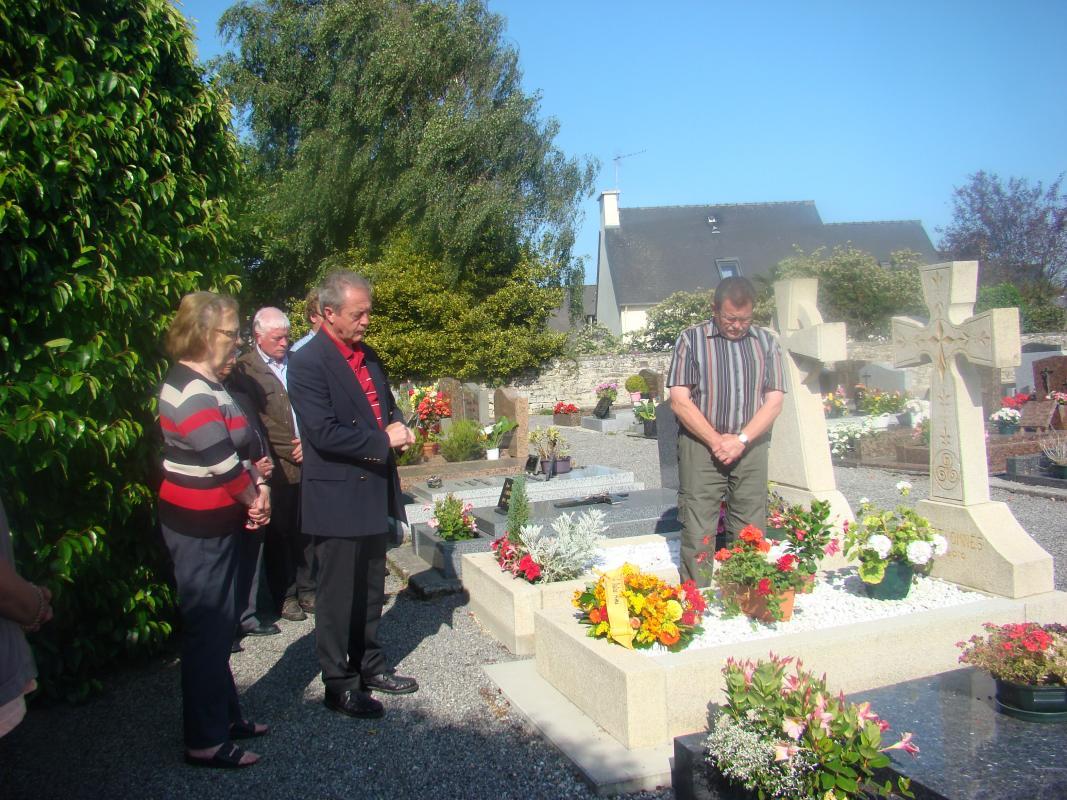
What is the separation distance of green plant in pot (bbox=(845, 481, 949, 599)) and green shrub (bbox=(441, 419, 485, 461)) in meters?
5.54

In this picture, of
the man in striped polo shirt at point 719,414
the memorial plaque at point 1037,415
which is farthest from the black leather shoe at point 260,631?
the memorial plaque at point 1037,415

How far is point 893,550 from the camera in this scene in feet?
14.4

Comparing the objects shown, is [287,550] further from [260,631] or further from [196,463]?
[196,463]

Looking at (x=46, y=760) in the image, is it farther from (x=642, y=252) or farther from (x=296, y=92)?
(x=642, y=252)

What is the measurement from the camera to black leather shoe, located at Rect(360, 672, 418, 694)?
410 cm

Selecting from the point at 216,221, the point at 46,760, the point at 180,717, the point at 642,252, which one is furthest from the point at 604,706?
the point at 642,252

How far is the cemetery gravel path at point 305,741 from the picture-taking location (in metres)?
3.30

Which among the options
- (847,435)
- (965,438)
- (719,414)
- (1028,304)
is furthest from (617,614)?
(1028,304)

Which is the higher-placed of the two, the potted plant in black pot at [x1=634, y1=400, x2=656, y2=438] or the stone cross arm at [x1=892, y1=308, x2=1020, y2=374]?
the stone cross arm at [x1=892, y1=308, x2=1020, y2=374]

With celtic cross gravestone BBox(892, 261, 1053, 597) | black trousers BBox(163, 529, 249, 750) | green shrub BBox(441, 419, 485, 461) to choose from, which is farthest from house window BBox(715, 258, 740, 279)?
black trousers BBox(163, 529, 249, 750)

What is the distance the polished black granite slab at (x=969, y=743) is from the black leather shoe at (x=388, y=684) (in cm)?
204

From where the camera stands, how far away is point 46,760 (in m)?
3.59

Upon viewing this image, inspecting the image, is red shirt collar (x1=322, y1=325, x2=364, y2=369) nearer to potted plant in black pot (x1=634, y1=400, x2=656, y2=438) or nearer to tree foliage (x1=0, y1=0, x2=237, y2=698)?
tree foliage (x1=0, y1=0, x2=237, y2=698)

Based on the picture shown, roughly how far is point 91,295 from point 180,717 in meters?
1.99
